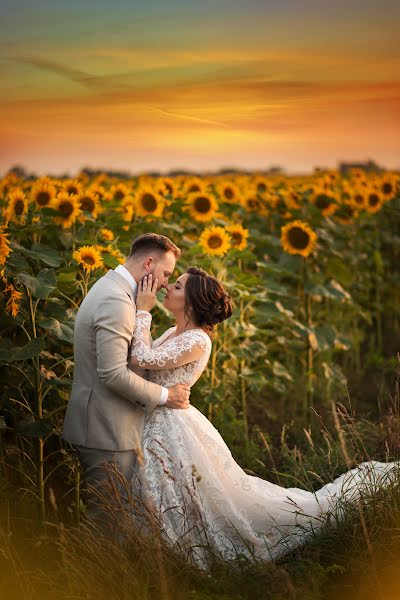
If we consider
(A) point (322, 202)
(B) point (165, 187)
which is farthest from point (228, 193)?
(A) point (322, 202)

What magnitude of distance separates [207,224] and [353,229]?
242 cm

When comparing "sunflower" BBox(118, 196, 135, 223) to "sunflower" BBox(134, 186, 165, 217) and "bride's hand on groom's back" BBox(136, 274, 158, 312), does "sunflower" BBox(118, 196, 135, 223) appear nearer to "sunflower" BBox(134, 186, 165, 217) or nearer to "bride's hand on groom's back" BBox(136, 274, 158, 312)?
"sunflower" BBox(134, 186, 165, 217)

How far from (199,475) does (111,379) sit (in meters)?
0.69

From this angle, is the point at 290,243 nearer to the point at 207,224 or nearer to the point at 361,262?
the point at 207,224

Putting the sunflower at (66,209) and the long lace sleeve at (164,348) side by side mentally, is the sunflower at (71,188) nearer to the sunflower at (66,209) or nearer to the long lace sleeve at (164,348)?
the sunflower at (66,209)

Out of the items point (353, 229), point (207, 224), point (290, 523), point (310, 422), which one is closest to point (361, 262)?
point (353, 229)

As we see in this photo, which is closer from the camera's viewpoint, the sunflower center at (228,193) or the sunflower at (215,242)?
the sunflower at (215,242)

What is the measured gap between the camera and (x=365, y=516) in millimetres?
4184

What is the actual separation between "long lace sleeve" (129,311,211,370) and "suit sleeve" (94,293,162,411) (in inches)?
2.5

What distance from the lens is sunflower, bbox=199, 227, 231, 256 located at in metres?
6.60

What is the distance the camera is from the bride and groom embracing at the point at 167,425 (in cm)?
416

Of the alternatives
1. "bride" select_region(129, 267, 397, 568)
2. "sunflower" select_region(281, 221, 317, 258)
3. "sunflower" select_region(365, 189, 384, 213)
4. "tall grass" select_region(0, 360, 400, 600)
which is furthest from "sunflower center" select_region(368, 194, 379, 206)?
"tall grass" select_region(0, 360, 400, 600)

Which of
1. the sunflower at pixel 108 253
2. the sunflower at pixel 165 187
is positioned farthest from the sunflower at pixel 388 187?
the sunflower at pixel 108 253

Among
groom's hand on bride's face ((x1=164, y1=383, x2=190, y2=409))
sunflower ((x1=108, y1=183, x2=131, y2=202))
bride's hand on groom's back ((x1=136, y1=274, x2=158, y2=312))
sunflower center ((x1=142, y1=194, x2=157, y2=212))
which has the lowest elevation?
groom's hand on bride's face ((x1=164, y1=383, x2=190, y2=409))
